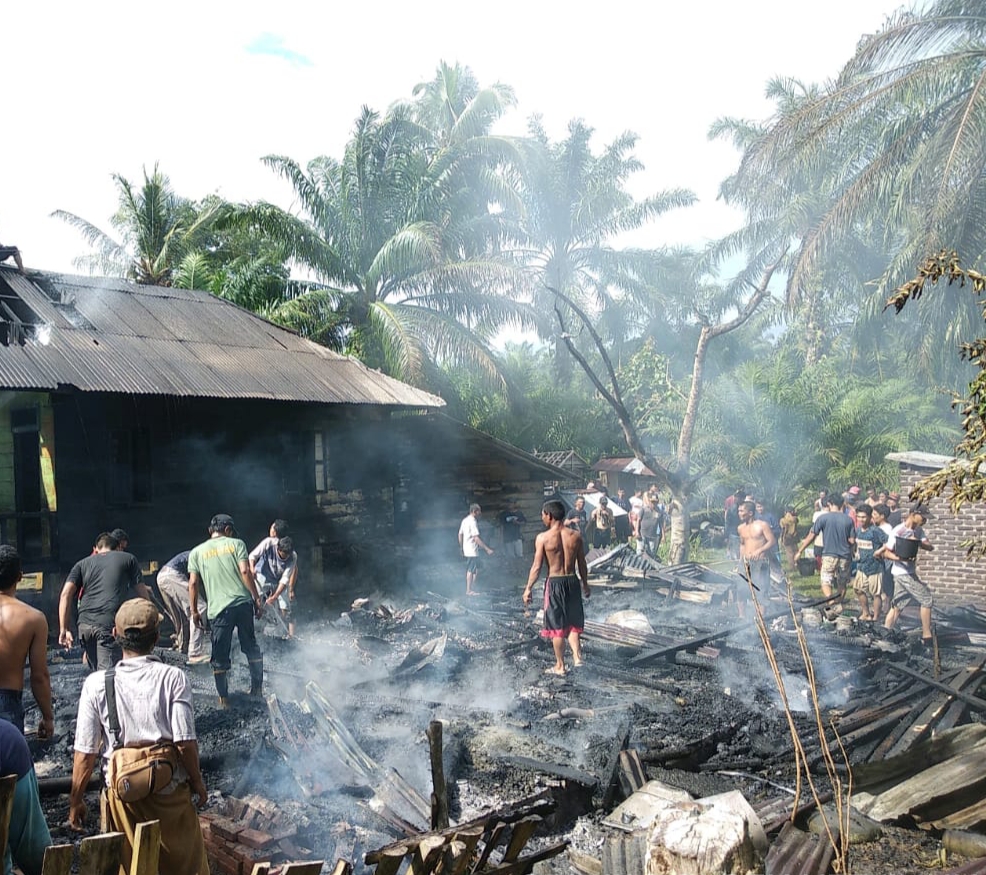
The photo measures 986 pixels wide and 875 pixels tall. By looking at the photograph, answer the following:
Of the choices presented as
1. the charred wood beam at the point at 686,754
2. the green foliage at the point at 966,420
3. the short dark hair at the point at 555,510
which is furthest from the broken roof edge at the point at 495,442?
the green foliage at the point at 966,420

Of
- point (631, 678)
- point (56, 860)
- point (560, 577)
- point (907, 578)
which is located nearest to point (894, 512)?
point (907, 578)

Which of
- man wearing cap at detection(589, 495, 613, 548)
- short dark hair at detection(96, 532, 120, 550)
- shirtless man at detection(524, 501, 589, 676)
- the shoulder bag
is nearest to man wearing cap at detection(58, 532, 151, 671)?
short dark hair at detection(96, 532, 120, 550)

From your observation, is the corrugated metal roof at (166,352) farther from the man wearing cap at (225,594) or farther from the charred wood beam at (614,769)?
the charred wood beam at (614,769)

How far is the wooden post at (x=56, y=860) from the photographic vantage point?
8.46 feet

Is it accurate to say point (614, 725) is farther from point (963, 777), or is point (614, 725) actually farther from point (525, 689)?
point (963, 777)

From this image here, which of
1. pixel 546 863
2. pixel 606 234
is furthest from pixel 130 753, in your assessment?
pixel 606 234

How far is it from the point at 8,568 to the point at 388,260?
17748 millimetres

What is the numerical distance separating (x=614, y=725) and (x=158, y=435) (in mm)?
8393

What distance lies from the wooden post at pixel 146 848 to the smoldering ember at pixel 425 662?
0.10 meters

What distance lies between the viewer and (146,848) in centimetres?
280

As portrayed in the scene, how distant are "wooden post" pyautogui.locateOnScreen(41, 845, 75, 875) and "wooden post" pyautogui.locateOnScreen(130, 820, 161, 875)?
0.21 metres

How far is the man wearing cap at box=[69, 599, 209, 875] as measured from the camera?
3.82m

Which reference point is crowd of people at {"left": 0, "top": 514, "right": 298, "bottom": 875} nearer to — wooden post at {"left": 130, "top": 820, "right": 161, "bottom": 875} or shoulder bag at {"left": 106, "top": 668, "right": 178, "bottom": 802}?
shoulder bag at {"left": 106, "top": 668, "right": 178, "bottom": 802}

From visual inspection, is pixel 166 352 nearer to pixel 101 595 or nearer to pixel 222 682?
pixel 101 595
